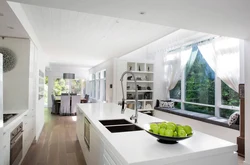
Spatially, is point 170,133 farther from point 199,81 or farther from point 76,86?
point 76,86

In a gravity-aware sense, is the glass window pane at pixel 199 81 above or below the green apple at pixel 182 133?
above

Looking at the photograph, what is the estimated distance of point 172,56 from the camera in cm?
591

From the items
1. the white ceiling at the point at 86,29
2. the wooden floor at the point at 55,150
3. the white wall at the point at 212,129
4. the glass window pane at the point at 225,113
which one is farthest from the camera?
the glass window pane at the point at 225,113

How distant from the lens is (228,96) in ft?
13.2

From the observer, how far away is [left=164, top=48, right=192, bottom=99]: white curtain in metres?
5.33

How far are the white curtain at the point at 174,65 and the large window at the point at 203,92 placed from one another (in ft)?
0.52

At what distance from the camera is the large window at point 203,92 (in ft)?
13.3

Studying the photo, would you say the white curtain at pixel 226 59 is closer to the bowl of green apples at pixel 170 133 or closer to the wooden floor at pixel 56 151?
the wooden floor at pixel 56 151

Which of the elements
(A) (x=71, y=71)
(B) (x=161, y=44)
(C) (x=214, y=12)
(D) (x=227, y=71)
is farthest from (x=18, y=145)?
(A) (x=71, y=71)

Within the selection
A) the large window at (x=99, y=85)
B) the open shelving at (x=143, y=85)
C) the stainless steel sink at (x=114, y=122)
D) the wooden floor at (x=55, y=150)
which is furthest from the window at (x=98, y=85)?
the stainless steel sink at (x=114, y=122)

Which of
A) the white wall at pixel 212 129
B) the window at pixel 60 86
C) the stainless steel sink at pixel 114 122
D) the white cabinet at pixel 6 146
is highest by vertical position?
the window at pixel 60 86

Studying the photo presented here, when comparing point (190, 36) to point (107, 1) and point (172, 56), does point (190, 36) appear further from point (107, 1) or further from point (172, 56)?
point (107, 1)

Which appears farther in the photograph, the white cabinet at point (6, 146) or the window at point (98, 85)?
the window at point (98, 85)

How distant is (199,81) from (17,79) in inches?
186
